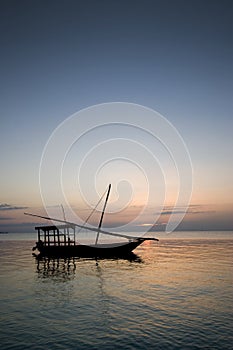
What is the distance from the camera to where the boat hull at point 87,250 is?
6819cm

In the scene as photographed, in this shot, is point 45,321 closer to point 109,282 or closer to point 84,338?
point 84,338

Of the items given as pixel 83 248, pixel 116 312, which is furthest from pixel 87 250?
pixel 116 312

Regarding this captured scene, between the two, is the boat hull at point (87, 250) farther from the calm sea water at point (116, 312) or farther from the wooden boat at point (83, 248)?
the calm sea water at point (116, 312)

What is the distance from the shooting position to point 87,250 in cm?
6988

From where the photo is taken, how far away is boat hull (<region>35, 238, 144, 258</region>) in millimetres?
68188

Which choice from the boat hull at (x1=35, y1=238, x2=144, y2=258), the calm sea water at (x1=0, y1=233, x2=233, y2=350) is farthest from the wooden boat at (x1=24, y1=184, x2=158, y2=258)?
the calm sea water at (x1=0, y1=233, x2=233, y2=350)

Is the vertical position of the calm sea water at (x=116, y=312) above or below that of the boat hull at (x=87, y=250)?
below

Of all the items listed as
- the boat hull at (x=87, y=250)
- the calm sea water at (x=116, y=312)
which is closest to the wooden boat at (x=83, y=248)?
the boat hull at (x=87, y=250)

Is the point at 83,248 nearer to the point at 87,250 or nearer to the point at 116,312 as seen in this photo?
the point at 87,250

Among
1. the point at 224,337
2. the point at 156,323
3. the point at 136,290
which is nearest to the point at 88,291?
the point at 136,290

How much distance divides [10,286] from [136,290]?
16.3 metres

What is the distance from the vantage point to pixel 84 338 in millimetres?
18656

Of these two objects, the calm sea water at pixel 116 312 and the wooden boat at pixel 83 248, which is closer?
the calm sea water at pixel 116 312

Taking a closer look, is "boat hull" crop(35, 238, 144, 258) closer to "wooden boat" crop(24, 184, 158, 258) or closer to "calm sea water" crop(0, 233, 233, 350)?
"wooden boat" crop(24, 184, 158, 258)
